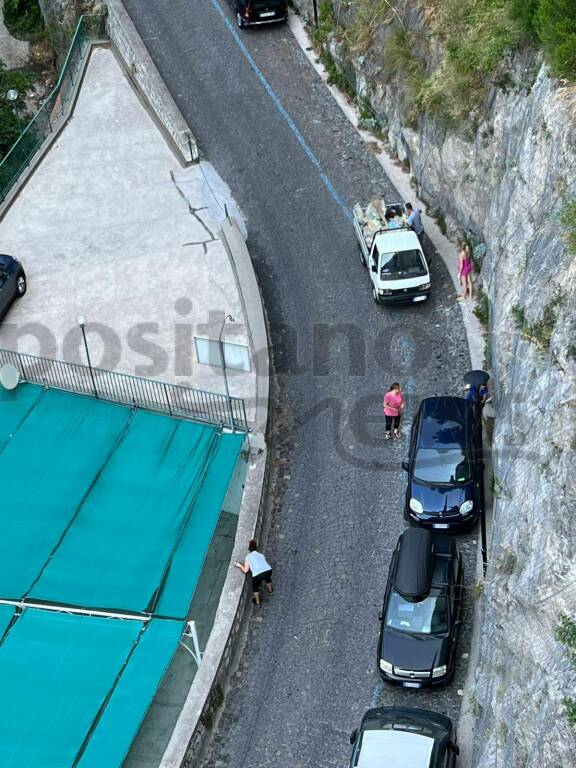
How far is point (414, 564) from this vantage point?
22.1 m

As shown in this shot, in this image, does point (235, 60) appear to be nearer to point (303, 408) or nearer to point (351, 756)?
point (303, 408)

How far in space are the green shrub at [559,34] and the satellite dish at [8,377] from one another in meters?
13.3

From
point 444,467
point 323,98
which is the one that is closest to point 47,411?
point 444,467

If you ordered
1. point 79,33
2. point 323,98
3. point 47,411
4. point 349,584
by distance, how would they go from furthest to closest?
point 79,33
point 323,98
point 47,411
point 349,584

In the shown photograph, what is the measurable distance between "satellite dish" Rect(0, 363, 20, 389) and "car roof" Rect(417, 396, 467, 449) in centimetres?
911

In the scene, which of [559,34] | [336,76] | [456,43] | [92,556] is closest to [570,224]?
[559,34]

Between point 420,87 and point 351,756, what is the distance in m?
18.4

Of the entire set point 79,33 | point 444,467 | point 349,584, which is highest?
point 79,33

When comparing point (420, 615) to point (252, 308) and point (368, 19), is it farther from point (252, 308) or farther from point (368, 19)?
point (368, 19)

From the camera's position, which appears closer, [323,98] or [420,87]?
[420,87]

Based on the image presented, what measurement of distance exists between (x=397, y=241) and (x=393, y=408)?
5461mm

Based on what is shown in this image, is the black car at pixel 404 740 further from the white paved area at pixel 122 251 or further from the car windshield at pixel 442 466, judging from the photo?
the white paved area at pixel 122 251

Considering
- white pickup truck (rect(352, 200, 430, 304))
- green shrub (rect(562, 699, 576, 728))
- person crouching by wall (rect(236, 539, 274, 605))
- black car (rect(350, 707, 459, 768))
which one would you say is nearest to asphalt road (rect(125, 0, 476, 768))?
person crouching by wall (rect(236, 539, 274, 605))

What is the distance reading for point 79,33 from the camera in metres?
38.8
